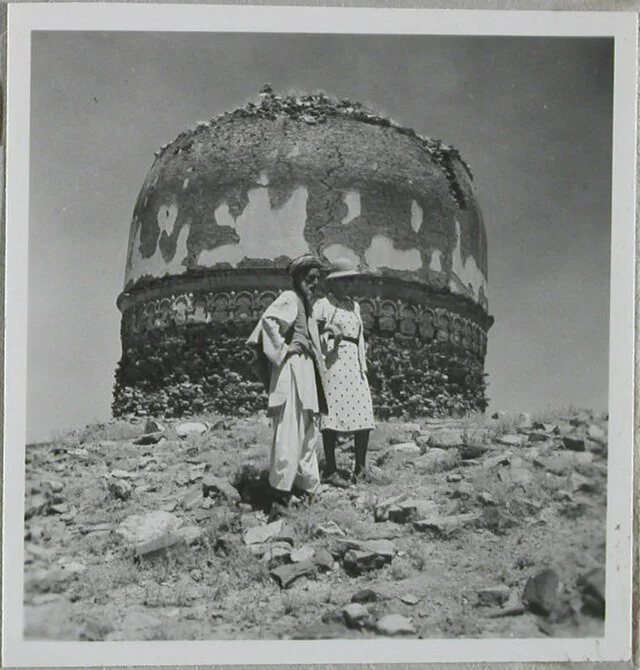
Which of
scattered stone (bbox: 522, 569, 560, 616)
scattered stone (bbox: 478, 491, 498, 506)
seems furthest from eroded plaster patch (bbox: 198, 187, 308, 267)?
scattered stone (bbox: 522, 569, 560, 616)

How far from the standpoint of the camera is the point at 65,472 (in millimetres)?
5695

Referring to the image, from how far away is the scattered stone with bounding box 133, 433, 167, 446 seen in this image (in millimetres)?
6008

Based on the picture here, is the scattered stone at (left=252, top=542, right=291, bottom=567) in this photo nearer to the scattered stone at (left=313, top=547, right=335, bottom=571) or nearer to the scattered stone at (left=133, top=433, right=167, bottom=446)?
the scattered stone at (left=313, top=547, right=335, bottom=571)

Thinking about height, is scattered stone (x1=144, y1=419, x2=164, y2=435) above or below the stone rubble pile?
below

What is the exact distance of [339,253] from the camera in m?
6.04

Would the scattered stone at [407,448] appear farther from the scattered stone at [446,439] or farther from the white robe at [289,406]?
Answer: the white robe at [289,406]

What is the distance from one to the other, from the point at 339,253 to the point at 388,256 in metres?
0.44

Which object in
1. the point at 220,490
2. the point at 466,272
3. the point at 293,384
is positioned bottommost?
the point at 220,490

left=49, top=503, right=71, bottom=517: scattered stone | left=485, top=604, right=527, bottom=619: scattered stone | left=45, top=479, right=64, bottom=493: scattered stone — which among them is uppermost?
left=45, top=479, right=64, bottom=493: scattered stone

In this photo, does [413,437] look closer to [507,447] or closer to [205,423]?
[507,447]

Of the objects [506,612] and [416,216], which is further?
[416,216]

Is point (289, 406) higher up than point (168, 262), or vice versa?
point (168, 262)

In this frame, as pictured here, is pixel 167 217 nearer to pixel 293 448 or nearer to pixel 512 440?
pixel 293 448

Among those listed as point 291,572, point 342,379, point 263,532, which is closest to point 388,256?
point 342,379
